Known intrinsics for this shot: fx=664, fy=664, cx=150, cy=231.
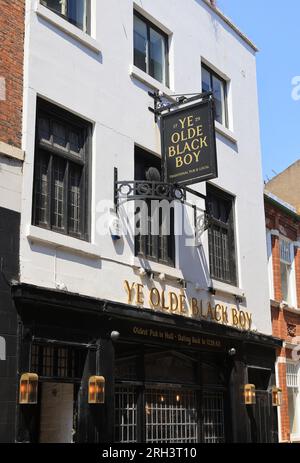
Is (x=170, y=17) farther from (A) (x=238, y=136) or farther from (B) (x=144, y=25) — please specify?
(A) (x=238, y=136)

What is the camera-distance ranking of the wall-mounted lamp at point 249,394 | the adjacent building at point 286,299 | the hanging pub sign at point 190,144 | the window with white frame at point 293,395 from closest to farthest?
the hanging pub sign at point 190,144 → the wall-mounted lamp at point 249,394 → the adjacent building at point 286,299 → the window with white frame at point 293,395

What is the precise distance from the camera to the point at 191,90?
1489 cm

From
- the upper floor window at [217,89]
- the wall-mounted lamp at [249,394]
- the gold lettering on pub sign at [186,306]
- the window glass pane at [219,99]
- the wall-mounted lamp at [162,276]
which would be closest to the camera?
the gold lettering on pub sign at [186,306]

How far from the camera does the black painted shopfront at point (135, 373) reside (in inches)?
392

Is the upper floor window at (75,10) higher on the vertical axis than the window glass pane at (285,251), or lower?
higher

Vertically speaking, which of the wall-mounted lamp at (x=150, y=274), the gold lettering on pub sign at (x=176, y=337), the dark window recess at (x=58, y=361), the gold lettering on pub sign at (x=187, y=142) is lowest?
the dark window recess at (x=58, y=361)

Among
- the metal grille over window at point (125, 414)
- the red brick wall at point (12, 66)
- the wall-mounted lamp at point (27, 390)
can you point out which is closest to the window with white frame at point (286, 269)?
the metal grille over window at point (125, 414)

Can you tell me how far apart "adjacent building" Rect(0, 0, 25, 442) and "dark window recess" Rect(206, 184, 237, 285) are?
19.0 ft

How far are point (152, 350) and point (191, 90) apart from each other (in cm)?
600

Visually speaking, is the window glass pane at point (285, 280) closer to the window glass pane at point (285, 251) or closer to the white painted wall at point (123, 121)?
the window glass pane at point (285, 251)

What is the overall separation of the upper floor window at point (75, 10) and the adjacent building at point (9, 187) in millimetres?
924

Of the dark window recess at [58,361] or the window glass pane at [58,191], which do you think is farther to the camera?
the window glass pane at [58,191]

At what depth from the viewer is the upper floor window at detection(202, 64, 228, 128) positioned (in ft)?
52.6

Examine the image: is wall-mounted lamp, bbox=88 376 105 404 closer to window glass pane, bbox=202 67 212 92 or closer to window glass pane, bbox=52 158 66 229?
window glass pane, bbox=52 158 66 229
